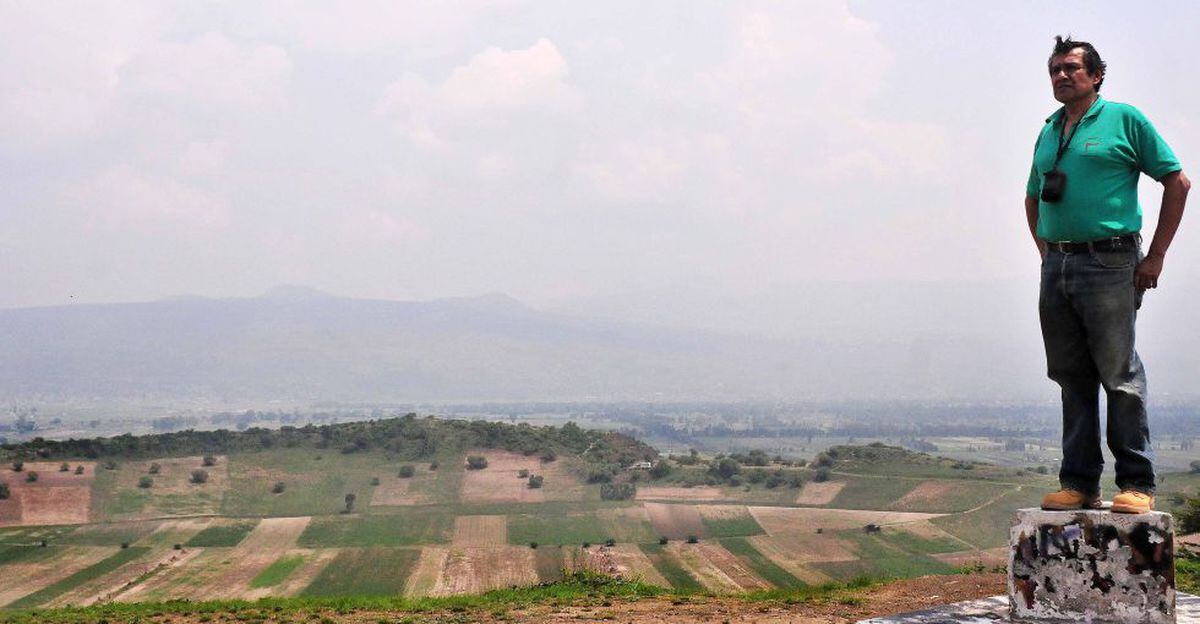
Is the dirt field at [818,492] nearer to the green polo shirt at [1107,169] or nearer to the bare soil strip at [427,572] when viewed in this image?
the bare soil strip at [427,572]

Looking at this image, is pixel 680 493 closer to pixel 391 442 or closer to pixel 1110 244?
pixel 391 442

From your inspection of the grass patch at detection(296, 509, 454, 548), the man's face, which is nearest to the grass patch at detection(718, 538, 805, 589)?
the grass patch at detection(296, 509, 454, 548)

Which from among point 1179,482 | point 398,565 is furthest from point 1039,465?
point 398,565

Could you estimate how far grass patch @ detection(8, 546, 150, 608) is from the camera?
45.1m

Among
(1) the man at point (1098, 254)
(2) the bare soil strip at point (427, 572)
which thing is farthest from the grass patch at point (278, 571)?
(1) the man at point (1098, 254)

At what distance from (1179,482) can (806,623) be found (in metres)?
52.4

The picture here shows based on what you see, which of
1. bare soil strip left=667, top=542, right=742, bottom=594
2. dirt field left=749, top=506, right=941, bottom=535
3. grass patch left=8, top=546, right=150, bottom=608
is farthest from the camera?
dirt field left=749, top=506, right=941, bottom=535

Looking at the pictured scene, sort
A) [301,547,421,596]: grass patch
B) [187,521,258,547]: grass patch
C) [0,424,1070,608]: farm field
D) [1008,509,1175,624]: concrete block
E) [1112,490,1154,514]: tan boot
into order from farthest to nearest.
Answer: [187,521,258,547]: grass patch, [0,424,1070,608]: farm field, [301,547,421,596]: grass patch, [1112,490,1154,514]: tan boot, [1008,509,1175,624]: concrete block

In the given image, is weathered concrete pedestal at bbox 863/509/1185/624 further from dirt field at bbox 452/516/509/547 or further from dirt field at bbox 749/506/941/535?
dirt field at bbox 749/506/941/535

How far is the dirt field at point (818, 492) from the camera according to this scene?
69812 mm

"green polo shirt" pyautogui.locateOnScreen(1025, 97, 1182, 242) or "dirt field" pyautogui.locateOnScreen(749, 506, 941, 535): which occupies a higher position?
"green polo shirt" pyautogui.locateOnScreen(1025, 97, 1182, 242)

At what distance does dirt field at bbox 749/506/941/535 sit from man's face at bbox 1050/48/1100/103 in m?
55.7

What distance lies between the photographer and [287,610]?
62.9 ft

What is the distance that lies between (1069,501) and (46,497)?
71739mm
